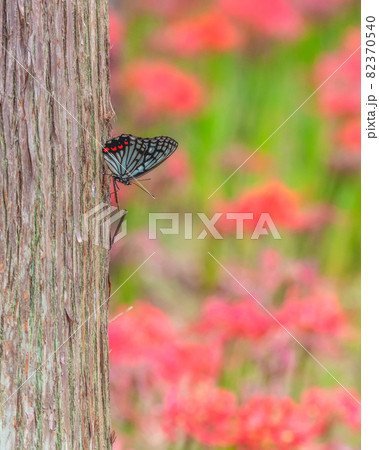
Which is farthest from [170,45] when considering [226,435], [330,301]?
[226,435]

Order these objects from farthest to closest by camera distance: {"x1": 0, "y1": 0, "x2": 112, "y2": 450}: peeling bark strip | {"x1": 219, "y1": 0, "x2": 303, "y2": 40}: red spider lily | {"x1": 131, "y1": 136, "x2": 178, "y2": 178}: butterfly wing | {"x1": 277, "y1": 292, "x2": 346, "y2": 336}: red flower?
{"x1": 219, "y1": 0, "x2": 303, "y2": 40}: red spider lily < {"x1": 277, "y1": 292, "x2": 346, "y2": 336}: red flower < {"x1": 131, "y1": 136, "x2": 178, "y2": 178}: butterfly wing < {"x1": 0, "y1": 0, "x2": 112, "y2": 450}: peeling bark strip

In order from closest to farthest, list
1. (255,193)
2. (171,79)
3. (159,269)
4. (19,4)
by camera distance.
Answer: (19,4), (255,193), (171,79), (159,269)

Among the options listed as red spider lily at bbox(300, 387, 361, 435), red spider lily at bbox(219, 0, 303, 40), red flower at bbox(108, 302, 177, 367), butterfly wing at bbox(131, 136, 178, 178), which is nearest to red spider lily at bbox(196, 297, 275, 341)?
red flower at bbox(108, 302, 177, 367)

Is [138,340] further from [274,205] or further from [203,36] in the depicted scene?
[203,36]

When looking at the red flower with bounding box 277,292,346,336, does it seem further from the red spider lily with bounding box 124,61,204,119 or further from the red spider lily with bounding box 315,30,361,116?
the red spider lily with bounding box 315,30,361,116

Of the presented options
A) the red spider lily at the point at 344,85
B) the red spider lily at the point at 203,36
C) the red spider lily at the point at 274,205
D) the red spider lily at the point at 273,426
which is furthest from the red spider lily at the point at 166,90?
the red spider lily at the point at 273,426

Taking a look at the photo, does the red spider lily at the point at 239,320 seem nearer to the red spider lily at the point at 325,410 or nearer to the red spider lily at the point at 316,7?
the red spider lily at the point at 325,410
